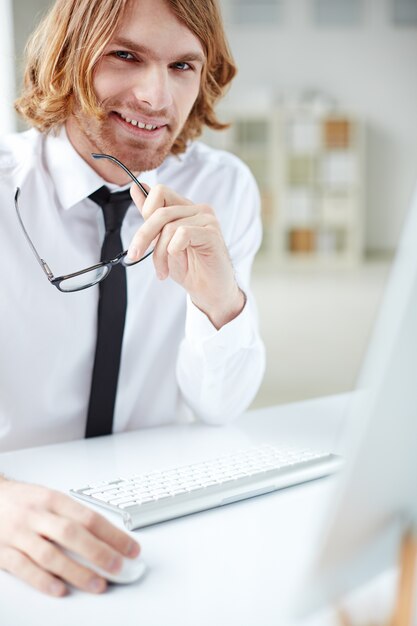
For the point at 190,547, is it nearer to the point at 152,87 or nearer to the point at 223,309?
the point at 223,309

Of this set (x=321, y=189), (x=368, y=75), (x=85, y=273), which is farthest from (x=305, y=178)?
(x=85, y=273)

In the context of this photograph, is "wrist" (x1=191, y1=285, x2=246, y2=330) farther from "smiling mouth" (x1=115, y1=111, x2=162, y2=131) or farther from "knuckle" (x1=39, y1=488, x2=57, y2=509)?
"knuckle" (x1=39, y1=488, x2=57, y2=509)

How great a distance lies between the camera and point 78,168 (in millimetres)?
1427

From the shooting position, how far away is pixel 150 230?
3.83 feet

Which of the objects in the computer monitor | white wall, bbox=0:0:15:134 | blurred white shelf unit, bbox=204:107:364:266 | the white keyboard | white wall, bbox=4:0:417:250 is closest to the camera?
the computer monitor

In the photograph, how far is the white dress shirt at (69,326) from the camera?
1.41 m

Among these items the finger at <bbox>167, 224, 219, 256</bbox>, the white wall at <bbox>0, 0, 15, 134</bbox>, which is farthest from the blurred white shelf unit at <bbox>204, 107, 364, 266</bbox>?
the finger at <bbox>167, 224, 219, 256</bbox>

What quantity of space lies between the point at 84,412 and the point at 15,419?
0.14 meters

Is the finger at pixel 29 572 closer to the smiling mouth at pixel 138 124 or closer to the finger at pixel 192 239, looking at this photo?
the finger at pixel 192 239

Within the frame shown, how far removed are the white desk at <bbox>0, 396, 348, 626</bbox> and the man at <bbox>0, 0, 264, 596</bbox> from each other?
175 millimetres

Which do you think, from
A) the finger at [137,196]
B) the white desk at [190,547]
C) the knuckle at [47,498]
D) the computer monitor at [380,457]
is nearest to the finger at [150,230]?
the finger at [137,196]

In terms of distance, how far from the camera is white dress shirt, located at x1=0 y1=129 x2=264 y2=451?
141 cm

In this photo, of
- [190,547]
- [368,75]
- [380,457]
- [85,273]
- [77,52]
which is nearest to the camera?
[380,457]

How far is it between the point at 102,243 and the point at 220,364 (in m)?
0.33
